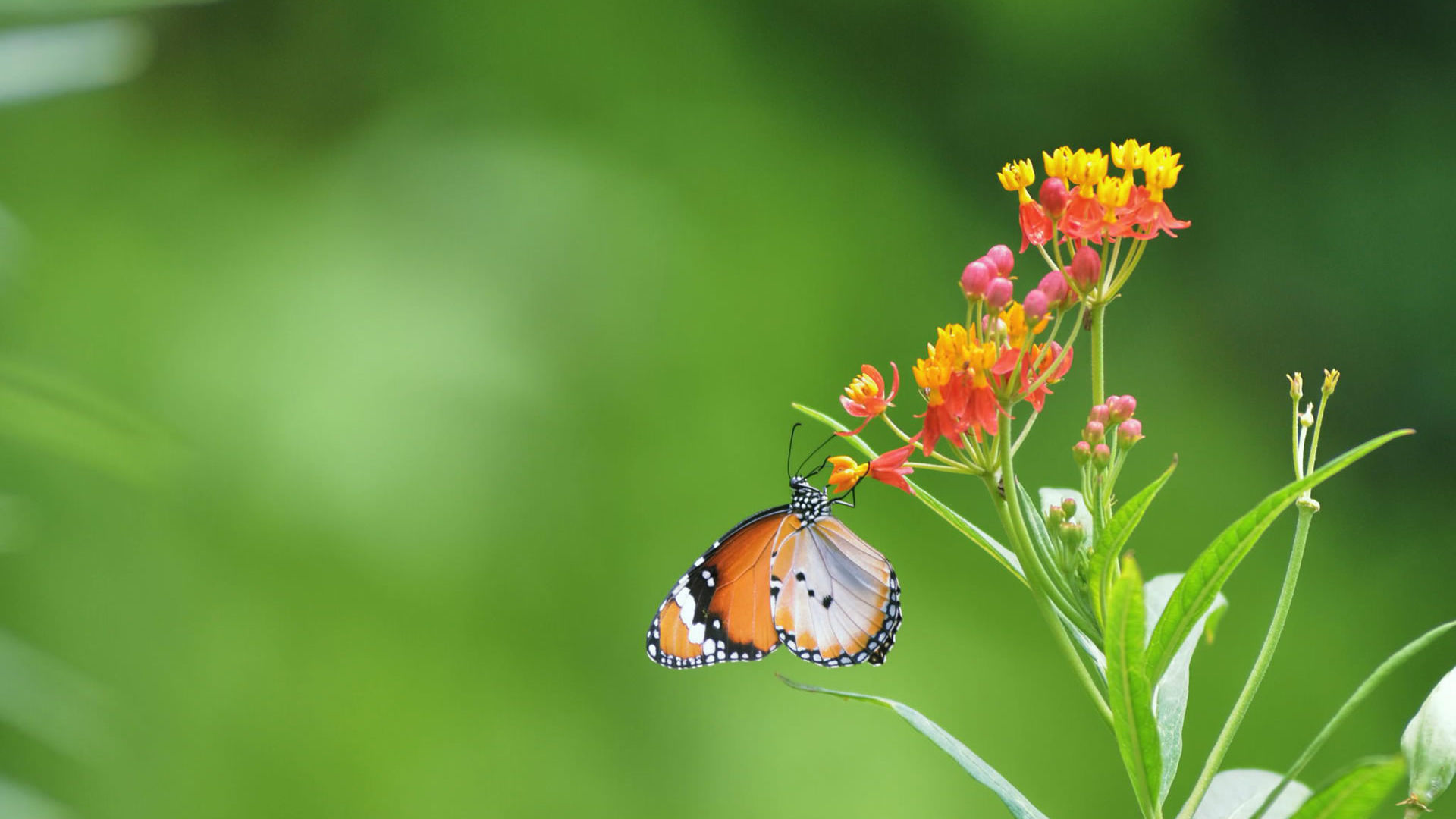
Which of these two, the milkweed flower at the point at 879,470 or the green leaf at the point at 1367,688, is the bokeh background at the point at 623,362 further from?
the green leaf at the point at 1367,688

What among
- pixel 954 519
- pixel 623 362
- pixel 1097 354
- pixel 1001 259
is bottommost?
pixel 954 519

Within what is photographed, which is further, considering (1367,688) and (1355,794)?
(1367,688)

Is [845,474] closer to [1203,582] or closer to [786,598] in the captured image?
[1203,582]

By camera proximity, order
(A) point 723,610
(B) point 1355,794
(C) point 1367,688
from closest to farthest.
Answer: (B) point 1355,794 < (C) point 1367,688 < (A) point 723,610

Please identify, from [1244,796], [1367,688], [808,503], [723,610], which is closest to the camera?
[1367,688]

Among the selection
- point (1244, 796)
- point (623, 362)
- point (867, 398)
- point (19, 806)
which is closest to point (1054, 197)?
point (867, 398)

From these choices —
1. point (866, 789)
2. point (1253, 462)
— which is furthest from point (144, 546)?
point (1253, 462)

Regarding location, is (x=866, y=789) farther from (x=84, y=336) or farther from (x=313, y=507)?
(x=84, y=336)
